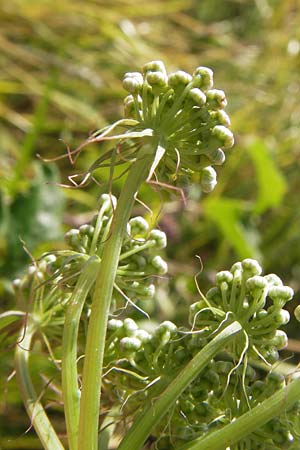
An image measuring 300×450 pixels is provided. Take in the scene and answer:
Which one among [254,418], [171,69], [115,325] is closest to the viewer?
[254,418]

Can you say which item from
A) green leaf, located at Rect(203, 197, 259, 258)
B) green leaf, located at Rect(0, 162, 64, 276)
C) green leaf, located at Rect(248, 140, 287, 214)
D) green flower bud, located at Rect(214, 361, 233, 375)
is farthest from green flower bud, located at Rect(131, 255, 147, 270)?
green leaf, located at Rect(248, 140, 287, 214)

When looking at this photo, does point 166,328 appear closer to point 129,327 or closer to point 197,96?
point 129,327

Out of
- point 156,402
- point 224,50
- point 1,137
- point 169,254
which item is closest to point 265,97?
point 224,50

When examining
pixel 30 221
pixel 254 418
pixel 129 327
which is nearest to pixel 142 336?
pixel 129 327

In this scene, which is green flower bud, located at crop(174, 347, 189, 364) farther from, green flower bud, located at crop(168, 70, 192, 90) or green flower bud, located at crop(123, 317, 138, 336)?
green flower bud, located at crop(168, 70, 192, 90)

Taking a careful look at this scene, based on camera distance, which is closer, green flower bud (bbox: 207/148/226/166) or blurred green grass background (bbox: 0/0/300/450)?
green flower bud (bbox: 207/148/226/166)
